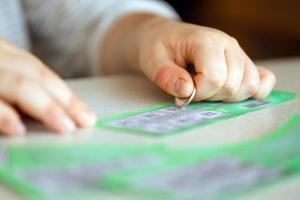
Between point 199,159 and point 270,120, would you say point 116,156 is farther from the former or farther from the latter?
point 270,120

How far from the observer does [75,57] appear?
1134 millimetres

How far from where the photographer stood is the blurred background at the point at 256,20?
6.29 feet

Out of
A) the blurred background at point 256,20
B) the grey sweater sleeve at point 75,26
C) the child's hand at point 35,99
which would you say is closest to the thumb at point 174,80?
the child's hand at point 35,99

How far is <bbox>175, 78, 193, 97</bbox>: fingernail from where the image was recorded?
0.59 metres

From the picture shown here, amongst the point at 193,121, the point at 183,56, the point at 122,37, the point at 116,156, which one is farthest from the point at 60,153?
the point at 122,37

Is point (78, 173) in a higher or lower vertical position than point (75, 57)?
lower

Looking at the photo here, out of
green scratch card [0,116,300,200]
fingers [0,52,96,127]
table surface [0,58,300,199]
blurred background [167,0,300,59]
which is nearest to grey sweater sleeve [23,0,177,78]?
table surface [0,58,300,199]

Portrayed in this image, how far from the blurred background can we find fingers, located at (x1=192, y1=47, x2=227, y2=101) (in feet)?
4.47

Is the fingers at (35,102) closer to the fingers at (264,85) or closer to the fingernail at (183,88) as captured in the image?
the fingernail at (183,88)

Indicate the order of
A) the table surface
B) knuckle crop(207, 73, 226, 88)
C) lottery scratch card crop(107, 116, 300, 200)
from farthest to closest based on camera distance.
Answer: knuckle crop(207, 73, 226, 88)
the table surface
lottery scratch card crop(107, 116, 300, 200)

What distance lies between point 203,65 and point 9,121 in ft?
0.79

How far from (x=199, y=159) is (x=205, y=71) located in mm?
216

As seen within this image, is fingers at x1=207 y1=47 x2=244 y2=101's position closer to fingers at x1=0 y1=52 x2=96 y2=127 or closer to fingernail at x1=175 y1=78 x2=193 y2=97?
fingernail at x1=175 y1=78 x2=193 y2=97

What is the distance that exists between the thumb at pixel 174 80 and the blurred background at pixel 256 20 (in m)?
1.35
